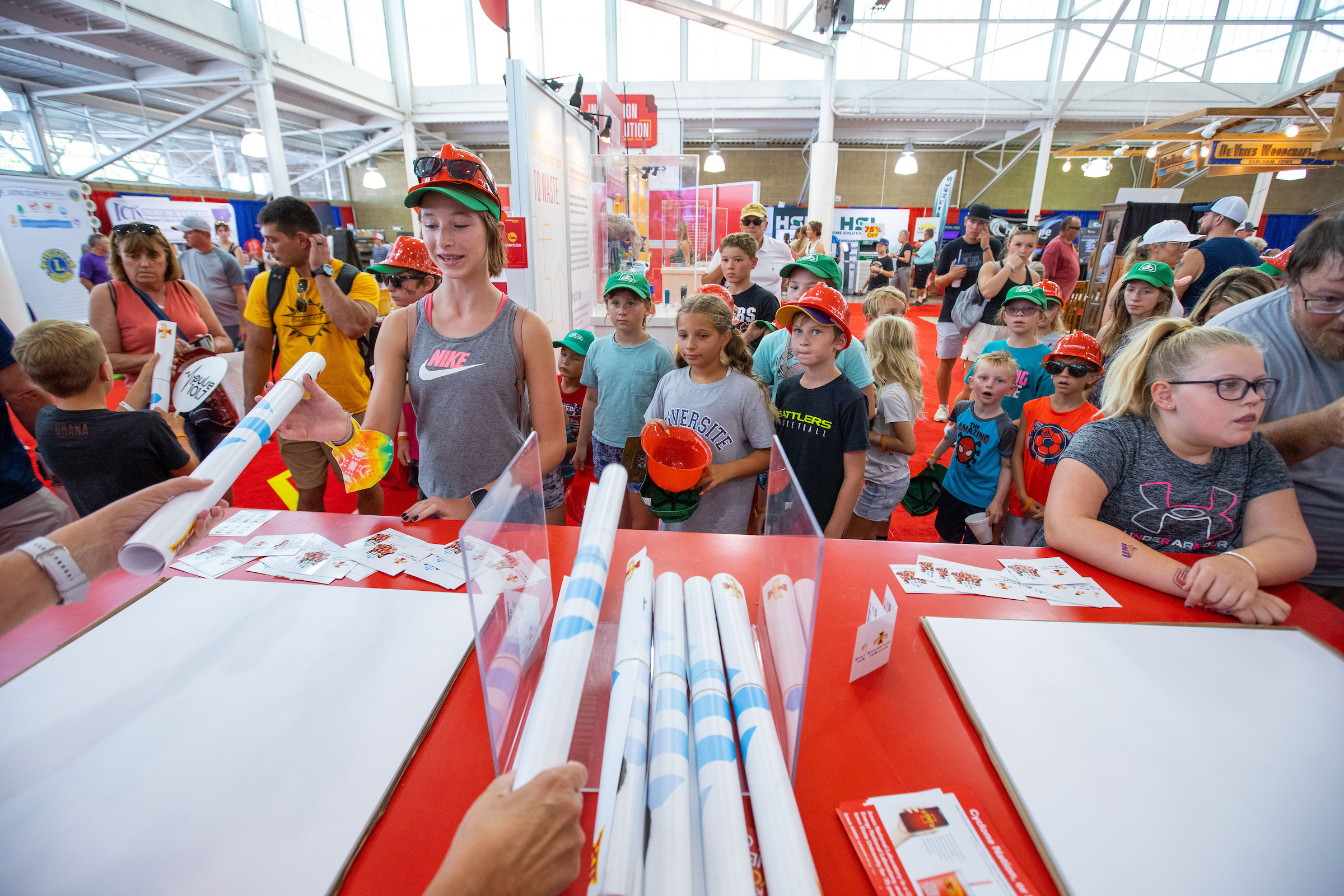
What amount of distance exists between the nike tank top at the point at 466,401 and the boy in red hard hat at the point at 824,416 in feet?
3.23

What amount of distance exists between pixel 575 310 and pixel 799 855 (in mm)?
4943

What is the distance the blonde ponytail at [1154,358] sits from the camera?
4.24 feet

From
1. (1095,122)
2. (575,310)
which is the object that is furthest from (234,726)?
(1095,122)

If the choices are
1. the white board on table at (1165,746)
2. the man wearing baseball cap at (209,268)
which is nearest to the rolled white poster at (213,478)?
the white board on table at (1165,746)

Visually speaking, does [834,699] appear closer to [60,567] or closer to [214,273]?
[60,567]

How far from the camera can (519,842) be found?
54 centimetres

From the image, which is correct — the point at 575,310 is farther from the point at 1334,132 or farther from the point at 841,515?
the point at 1334,132

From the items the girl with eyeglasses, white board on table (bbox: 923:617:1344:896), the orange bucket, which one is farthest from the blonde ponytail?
the orange bucket

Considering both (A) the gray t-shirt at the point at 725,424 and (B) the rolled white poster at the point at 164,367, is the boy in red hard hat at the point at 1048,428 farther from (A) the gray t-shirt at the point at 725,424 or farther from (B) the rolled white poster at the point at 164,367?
(B) the rolled white poster at the point at 164,367

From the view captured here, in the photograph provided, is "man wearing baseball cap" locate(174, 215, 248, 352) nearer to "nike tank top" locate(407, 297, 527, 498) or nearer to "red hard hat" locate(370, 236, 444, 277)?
"red hard hat" locate(370, 236, 444, 277)

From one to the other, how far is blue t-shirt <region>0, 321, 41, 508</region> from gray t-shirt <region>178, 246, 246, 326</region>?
249 cm

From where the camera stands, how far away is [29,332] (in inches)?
67.6

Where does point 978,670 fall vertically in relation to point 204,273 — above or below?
below

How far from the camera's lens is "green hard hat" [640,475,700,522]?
1.50 m
